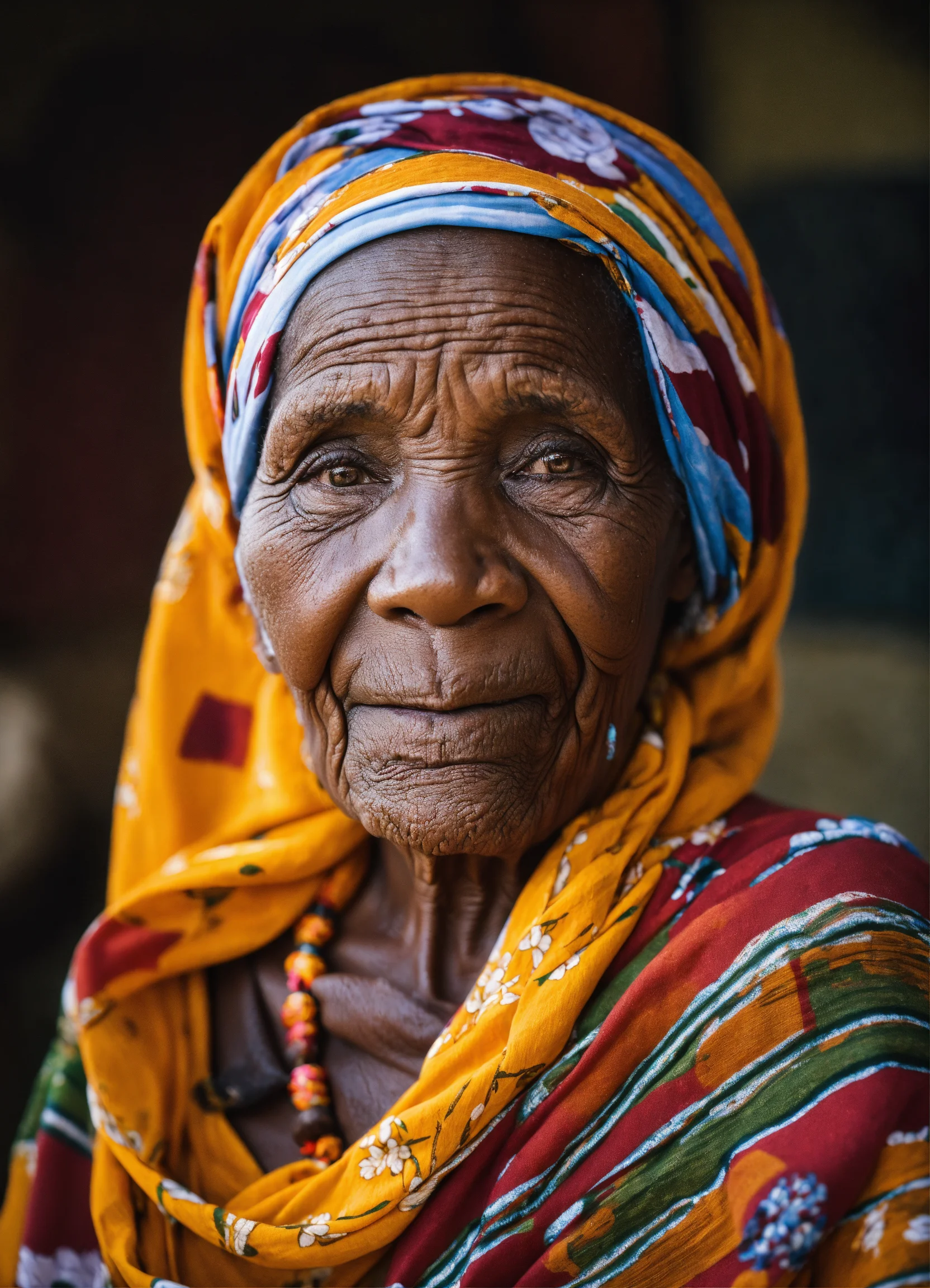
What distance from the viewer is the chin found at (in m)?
1.47

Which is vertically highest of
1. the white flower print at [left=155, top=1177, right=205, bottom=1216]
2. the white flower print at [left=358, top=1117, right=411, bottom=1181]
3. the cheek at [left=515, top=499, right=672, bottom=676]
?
the cheek at [left=515, top=499, right=672, bottom=676]

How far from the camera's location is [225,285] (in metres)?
1.86

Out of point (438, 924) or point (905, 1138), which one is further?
point (438, 924)

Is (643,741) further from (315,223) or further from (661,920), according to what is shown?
(315,223)

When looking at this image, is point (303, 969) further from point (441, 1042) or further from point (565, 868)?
point (565, 868)

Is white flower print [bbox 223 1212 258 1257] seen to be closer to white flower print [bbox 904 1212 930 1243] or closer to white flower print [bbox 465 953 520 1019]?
white flower print [bbox 465 953 520 1019]

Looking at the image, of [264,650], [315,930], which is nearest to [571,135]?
[264,650]

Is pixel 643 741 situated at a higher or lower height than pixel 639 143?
lower

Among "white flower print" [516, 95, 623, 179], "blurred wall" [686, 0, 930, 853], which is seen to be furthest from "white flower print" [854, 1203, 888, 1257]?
"blurred wall" [686, 0, 930, 853]

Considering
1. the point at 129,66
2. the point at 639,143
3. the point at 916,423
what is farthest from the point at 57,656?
the point at 916,423

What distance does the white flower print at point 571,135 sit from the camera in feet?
5.43

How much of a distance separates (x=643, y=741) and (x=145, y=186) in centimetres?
253

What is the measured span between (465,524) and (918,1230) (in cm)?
102

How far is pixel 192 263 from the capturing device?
3.32m
